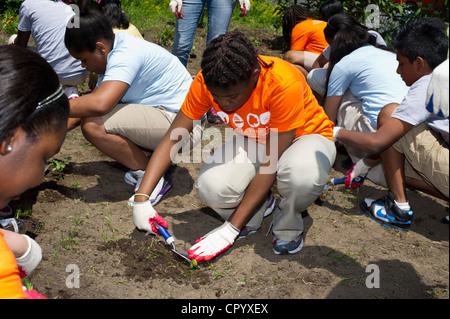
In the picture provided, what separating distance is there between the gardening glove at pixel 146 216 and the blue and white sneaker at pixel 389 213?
4.35 feet

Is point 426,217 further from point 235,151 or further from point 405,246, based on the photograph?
point 235,151

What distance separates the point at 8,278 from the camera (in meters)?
1.22

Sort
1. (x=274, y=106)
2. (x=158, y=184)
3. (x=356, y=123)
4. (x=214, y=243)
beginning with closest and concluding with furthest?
(x=274, y=106), (x=214, y=243), (x=158, y=184), (x=356, y=123)

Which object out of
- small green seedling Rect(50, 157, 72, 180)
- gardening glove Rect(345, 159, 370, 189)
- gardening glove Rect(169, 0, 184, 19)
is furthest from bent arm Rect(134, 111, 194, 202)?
gardening glove Rect(169, 0, 184, 19)

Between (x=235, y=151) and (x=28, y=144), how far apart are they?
160 centimetres

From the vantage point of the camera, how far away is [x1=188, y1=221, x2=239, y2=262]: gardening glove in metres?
2.47

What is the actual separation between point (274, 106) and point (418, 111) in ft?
2.55

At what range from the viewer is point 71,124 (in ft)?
10.4

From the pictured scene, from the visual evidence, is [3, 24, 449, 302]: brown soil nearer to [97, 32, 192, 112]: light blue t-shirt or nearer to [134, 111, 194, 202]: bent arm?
[134, 111, 194, 202]: bent arm

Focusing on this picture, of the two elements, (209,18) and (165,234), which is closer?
(165,234)

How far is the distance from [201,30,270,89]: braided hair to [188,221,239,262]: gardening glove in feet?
2.69

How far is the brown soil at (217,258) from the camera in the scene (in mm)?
2312

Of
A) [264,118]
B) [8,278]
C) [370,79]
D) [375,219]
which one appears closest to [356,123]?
[370,79]

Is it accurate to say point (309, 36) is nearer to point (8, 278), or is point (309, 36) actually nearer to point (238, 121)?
point (238, 121)
